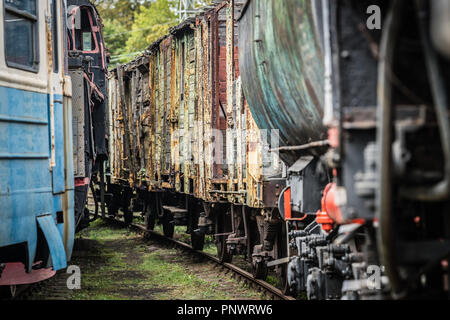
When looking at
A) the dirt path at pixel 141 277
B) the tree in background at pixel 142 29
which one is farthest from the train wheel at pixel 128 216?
the tree in background at pixel 142 29

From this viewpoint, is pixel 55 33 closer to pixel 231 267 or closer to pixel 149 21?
pixel 231 267

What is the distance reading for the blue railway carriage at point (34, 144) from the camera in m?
5.18

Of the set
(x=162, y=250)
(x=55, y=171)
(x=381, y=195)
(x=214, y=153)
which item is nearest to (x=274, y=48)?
(x=55, y=171)

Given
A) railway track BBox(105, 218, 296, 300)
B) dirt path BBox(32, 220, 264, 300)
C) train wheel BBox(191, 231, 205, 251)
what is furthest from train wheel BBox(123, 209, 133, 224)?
train wheel BBox(191, 231, 205, 251)

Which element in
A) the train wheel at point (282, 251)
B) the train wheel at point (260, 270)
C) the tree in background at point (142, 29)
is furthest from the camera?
the tree in background at point (142, 29)

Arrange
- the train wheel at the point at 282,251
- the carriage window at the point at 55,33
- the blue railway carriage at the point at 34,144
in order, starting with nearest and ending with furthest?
the blue railway carriage at the point at 34,144 < the carriage window at the point at 55,33 < the train wheel at the point at 282,251

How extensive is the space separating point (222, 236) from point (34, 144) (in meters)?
6.68

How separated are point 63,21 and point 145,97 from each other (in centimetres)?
973

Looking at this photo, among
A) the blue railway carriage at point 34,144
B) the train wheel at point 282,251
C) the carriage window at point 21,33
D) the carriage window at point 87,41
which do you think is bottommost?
the train wheel at point 282,251

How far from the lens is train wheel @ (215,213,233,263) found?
1159cm

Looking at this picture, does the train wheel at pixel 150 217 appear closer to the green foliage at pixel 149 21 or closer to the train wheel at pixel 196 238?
the train wheel at pixel 196 238

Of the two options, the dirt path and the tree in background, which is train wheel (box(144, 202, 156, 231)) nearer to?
the dirt path
